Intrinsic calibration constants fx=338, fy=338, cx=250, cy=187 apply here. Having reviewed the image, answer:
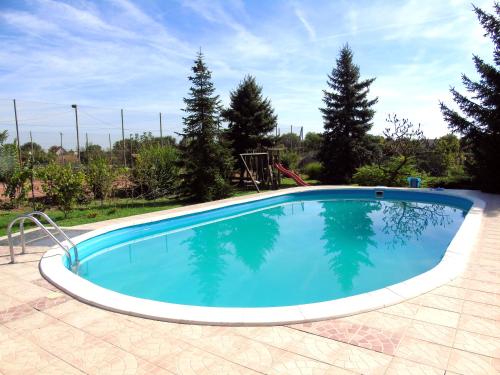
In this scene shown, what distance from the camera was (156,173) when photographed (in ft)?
43.0

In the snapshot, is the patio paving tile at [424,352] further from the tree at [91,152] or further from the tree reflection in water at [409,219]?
→ the tree at [91,152]

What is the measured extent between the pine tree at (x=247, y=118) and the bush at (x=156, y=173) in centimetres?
428

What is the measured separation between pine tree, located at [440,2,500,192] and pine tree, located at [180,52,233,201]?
933 cm

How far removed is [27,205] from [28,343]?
30.7ft

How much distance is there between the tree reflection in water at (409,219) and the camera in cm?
816

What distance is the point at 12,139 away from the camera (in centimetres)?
1019

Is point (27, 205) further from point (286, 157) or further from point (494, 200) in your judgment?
point (494, 200)

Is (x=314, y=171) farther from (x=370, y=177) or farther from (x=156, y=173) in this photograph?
(x=156, y=173)

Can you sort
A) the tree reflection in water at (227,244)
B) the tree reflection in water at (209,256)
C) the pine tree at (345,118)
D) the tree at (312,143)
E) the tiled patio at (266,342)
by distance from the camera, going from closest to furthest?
the tiled patio at (266,342), the tree reflection in water at (209,256), the tree reflection in water at (227,244), the pine tree at (345,118), the tree at (312,143)

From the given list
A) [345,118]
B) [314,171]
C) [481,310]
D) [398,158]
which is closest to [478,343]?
[481,310]

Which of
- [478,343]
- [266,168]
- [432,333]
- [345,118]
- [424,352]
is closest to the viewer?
[424,352]

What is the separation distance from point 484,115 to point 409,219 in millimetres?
6023

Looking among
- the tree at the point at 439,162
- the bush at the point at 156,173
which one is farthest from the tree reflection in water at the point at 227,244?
the tree at the point at 439,162

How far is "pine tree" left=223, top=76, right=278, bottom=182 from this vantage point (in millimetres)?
16781
